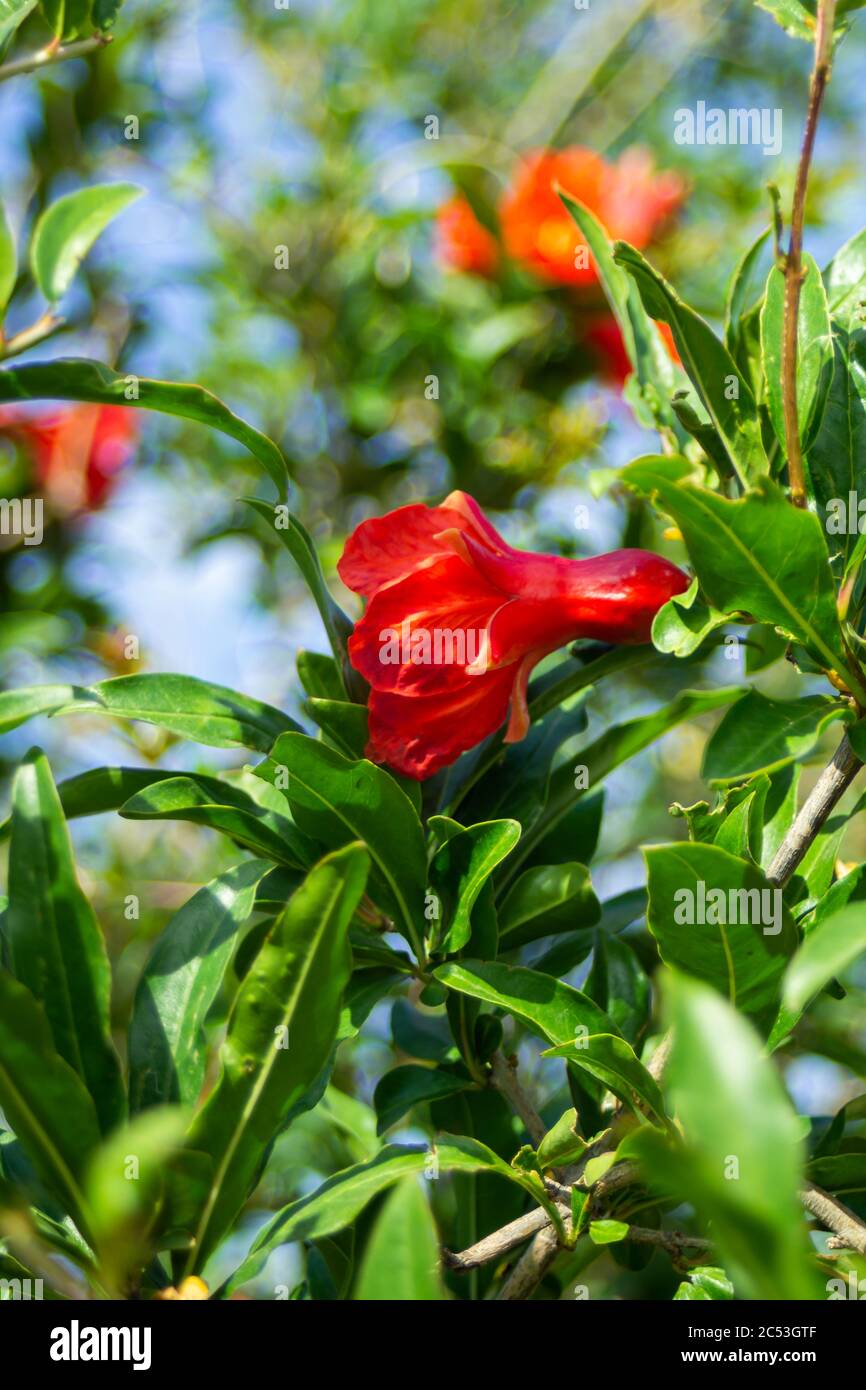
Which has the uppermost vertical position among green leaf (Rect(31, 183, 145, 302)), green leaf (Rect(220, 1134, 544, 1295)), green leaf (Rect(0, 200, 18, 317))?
green leaf (Rect(31, 183, 145, 302))

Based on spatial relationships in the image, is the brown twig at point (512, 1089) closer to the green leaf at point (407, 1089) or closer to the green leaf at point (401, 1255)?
the green leaf at point (407, 1089)

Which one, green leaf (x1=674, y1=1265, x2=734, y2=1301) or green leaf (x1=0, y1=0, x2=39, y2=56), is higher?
green leaf (x1=0, y1=0, x2=39, y2=56)

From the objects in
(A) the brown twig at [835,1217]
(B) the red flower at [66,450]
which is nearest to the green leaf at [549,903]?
(A) the brown twig at [835,1217]

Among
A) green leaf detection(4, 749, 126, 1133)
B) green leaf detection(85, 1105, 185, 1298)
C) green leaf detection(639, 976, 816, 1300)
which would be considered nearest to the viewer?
green leaf detection(639, 976, 816, 1300)

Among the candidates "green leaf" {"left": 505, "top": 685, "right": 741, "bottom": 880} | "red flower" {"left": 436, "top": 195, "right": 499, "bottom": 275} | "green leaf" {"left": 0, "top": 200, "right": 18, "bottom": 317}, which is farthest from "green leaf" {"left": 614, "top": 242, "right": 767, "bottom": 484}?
"red flower" {"left": 436, "top": 195, "right": 499, "bottom": 275}

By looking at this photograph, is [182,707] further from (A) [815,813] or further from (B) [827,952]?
(B) [827,952]

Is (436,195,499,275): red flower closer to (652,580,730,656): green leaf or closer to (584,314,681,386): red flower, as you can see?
(584,314,681,386): red flower

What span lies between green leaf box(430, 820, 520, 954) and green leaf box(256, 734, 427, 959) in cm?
2

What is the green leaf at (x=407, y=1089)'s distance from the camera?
1.08 m

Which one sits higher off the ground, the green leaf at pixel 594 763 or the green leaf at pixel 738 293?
the green leaf at pixel 738 293

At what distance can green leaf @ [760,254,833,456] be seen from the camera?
98 centimetres

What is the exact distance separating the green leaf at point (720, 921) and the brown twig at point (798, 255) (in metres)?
0.32
